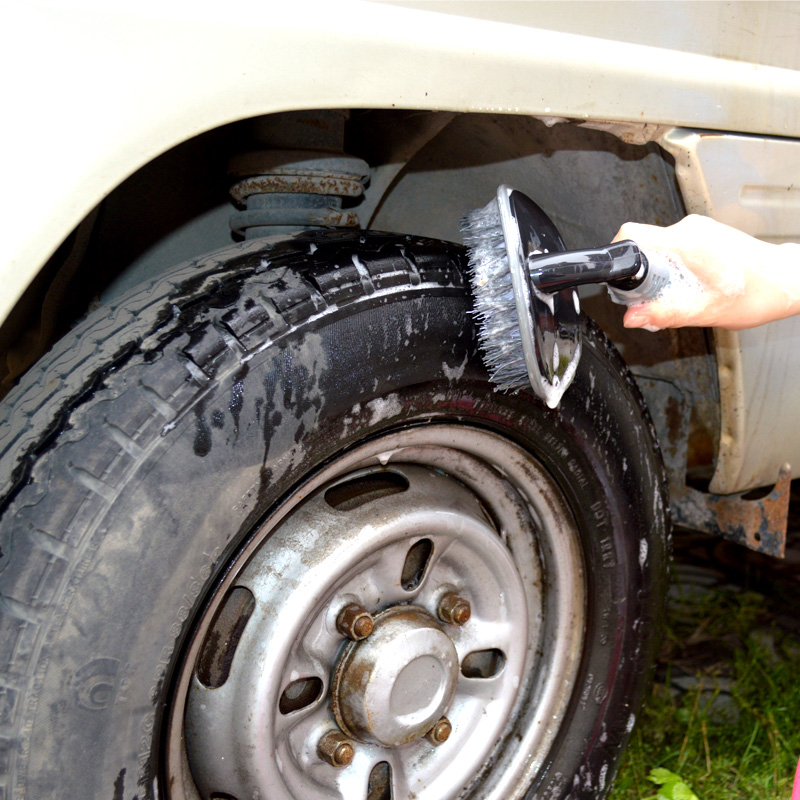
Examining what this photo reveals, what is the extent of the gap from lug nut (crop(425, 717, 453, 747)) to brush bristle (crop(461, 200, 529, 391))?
559 millimetres

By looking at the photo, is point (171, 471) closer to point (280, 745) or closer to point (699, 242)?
point (280, 745)

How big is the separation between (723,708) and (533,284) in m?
1.56

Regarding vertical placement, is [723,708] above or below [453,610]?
above

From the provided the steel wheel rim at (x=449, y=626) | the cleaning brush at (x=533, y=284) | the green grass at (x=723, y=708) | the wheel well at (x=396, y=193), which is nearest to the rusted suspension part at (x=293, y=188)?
the wheel well at (x=396, y=193)

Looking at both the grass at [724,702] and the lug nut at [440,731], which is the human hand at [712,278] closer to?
the lug nut at [440,731]

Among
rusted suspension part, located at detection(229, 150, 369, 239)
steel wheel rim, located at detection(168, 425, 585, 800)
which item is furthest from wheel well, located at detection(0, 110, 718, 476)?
steel wheel rim, located at detection(168, 425, 585, 800)

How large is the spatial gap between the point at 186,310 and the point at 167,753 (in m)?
0.53

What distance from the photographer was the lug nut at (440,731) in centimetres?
123

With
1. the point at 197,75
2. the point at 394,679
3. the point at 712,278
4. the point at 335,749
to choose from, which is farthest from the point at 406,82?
the point at 335,749

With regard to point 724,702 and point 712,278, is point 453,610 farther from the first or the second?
point 724,702

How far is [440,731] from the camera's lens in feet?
4.05

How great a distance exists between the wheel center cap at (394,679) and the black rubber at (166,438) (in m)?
0.27

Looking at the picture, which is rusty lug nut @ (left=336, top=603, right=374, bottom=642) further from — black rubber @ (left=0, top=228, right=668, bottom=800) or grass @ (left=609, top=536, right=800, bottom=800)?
grass @ (left=609, top=536, right=800, bottom=800)

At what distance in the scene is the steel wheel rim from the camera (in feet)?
3.31
